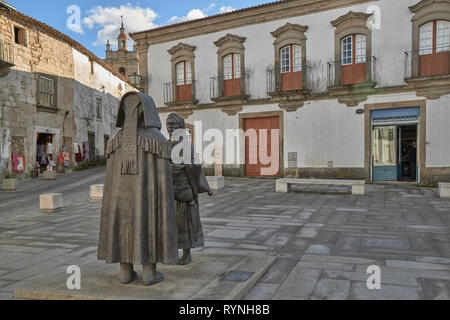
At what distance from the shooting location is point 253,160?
1697 cm

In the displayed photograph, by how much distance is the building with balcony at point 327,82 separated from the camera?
524 inches

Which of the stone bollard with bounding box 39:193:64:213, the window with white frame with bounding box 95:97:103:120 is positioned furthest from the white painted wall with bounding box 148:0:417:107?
the stone bollard with bounding box 39:193:64:213

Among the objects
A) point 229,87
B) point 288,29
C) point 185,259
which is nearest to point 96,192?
point 185,259

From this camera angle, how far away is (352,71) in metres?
14.6

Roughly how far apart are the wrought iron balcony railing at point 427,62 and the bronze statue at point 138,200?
1301 cm

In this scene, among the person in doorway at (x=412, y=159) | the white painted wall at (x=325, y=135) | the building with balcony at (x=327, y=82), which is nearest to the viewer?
the building with balcony at (x=327, y=82)

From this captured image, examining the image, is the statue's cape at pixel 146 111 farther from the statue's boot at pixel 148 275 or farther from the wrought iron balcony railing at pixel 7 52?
the wrought iron balcony railing at pixel 7 52

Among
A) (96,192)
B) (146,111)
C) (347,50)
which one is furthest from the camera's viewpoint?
(347,50)

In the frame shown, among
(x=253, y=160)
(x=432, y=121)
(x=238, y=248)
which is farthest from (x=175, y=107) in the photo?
(x=238, y=248)

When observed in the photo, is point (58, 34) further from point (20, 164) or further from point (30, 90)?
point (20, 164)

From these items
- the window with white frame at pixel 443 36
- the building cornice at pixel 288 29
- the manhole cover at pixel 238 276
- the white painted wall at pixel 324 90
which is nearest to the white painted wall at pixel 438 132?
the white painted wall at pixel 324 90

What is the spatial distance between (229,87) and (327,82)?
4.75 meters
